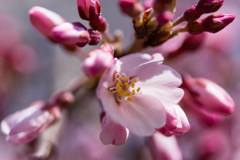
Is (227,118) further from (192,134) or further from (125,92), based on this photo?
(125,92)

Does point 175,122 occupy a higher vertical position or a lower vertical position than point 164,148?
higher

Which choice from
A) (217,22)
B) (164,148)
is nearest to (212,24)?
(217,22)

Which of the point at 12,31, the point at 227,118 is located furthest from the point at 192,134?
the point at 12,31

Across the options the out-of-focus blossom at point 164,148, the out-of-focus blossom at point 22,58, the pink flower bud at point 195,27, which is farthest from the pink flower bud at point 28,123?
the out-of-focus blossom at point 22,58

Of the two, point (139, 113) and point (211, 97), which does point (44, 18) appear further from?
point (211, 97)

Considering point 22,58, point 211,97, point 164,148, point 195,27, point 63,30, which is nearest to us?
point 63,30

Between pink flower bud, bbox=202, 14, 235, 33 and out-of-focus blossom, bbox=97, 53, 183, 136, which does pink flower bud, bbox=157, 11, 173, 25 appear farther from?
pink flower bud, bbox=202, 14, 235, 33
